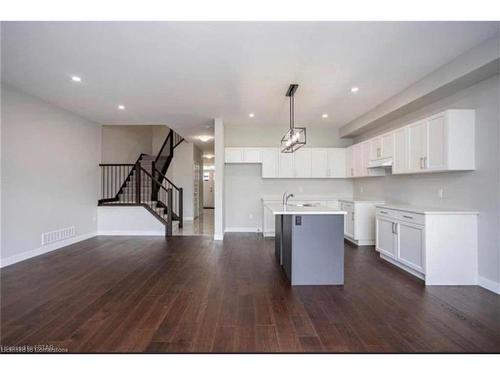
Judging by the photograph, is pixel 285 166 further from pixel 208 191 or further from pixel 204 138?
pixel 208 191

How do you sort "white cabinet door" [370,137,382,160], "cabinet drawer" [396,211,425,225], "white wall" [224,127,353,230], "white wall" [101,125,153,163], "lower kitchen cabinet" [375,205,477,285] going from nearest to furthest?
1. "lower kitchen cabinet" [375,205,477,285]
2. "cabinet drawer" [396,211,425,225]
3. "white cabinet door" [370,137,382,160]
4. "white wall" [224,127,353,230]
5. "white wall" [101,125,153,163]

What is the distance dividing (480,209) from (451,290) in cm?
109

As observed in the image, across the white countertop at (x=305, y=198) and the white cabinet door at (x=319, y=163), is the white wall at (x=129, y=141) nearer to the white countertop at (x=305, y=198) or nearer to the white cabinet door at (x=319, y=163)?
the white countertop at (x=305, y=198)

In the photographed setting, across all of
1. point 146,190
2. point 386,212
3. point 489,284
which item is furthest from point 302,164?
point 146,190

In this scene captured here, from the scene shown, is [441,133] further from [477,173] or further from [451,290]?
[451,290]

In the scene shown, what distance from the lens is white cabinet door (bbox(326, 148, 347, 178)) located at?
21.6ft

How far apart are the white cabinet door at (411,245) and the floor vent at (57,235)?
245 inches

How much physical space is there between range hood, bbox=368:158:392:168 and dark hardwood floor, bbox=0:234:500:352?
1781 millimetres

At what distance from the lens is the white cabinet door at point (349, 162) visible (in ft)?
20.6

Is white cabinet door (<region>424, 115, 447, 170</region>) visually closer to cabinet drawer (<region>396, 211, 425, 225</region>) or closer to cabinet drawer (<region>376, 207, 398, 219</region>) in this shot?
cabinet drawer (<region>396, 211, 425, 225</region>)

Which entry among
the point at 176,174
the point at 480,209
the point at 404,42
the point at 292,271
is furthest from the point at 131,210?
the point at 480,209

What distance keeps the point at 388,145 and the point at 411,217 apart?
63.9 inches

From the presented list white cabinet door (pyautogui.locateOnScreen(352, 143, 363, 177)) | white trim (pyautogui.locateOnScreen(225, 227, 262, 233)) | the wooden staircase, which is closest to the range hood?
white cabinet door (pyautogui.locateOnScreen(352, 143, 363, 177))

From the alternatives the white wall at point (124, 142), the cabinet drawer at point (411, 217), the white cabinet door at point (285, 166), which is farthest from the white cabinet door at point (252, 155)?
the white wall at point (124, 142)
